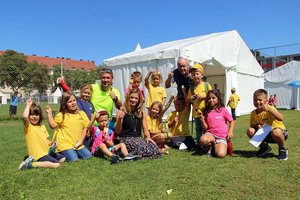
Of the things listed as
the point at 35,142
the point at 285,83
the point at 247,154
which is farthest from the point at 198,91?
the point at 285,83

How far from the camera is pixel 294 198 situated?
9.54 feet

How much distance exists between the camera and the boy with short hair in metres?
4.62

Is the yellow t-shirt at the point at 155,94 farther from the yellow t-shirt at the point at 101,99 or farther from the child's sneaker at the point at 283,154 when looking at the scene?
the child's sneaker at the point at 283,154

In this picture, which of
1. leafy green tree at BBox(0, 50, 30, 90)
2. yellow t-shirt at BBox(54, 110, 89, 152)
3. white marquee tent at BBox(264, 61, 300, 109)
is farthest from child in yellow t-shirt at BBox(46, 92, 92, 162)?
leafy green tree at BBox(0, 50, 30, 90)

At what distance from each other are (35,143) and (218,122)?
2.93 meters

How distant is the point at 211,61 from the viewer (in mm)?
13305

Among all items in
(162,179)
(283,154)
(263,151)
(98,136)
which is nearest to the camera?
(162,179)

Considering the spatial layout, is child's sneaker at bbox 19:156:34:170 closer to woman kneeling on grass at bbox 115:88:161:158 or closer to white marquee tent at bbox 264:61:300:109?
woman kneeling on grass at bbox 115:88:161:158

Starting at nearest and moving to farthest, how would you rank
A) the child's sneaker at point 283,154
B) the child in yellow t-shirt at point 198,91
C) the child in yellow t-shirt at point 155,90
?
the child's sneaker at point 283,154
the child in yellow t-shirt at point 198,91
the child in yellow t-shirt at point 155,90

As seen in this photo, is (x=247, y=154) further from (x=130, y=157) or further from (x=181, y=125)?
(x=130, y=157)

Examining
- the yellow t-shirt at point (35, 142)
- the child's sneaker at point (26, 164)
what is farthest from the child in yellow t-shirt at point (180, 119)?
the child's sneaker at point (26, 164)

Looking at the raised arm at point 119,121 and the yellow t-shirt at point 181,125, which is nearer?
the raised arm at point 119,121

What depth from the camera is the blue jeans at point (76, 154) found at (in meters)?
4.65

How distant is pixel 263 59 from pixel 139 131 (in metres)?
27.9
